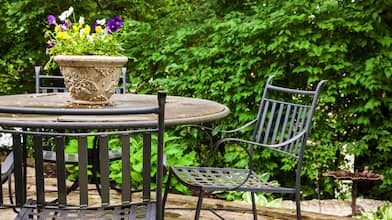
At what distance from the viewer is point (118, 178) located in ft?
11.0

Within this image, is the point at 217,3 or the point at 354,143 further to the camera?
the point at 217,3

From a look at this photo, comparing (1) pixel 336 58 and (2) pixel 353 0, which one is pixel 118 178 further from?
(2) pixel 353 0

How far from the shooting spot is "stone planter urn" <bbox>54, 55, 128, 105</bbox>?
6.33 feet

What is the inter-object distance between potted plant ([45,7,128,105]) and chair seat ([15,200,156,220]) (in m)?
0.65

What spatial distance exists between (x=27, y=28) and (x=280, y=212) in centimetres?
317

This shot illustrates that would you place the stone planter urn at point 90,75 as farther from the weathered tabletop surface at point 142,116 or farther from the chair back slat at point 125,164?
the chair back slat at point 125,164

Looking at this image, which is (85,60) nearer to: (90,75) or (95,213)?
(90,75)

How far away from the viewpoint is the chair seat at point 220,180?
1967 mm

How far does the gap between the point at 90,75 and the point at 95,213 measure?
0.71 metres

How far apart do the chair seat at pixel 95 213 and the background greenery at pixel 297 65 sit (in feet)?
6.78

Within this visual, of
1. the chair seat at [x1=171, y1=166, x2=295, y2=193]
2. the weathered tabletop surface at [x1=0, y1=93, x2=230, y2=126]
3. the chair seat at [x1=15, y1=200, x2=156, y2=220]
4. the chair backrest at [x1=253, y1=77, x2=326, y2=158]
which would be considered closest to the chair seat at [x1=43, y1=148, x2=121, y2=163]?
the weathered tabletop surface at [x1=0, y1=93, x2=230, y2=126]

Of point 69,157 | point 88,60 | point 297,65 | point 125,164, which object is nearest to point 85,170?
point 125,164

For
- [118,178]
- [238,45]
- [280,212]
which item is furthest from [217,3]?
[280,212]

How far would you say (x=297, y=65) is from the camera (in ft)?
11.3
